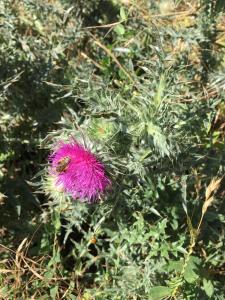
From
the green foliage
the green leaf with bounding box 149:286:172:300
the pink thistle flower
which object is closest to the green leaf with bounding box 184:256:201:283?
the green foliage

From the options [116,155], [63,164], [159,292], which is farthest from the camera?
[159,292]

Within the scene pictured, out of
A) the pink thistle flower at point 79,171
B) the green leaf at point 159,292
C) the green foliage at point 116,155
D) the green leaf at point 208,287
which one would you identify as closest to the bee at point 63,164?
the pink thistle flower at point 79,171

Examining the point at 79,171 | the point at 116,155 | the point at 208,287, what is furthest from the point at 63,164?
the point at 208,287

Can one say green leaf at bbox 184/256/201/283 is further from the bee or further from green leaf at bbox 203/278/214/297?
the bee

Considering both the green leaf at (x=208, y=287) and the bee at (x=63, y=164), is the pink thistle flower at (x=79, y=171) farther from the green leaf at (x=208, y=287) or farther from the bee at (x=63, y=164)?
the green leaf at (x=208, y=287)

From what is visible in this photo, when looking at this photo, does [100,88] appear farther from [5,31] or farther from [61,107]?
[5,31]

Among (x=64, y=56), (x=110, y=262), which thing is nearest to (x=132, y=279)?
(x=110, y=262)

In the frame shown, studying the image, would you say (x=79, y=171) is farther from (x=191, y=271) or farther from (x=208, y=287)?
(x=208, y=287)
